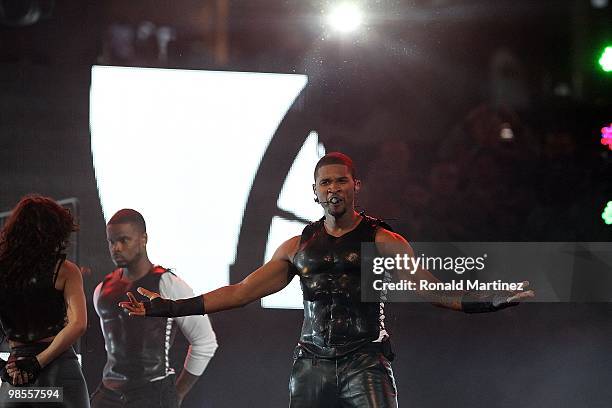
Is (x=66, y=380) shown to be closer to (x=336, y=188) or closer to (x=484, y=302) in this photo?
(x=336, y=188)

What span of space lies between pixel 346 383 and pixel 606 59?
2748 millimetres

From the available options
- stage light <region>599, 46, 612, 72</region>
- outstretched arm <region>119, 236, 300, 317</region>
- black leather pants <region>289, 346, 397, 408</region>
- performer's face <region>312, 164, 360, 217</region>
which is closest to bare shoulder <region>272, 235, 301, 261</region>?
outstretched arm <region>119, 236, 300, 317</region>

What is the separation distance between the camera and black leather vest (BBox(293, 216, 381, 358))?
4348mm

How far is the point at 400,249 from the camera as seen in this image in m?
4.75

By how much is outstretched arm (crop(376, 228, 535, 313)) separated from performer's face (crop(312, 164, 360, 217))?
25 cm

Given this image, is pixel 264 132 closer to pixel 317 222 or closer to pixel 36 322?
pixel 317 222

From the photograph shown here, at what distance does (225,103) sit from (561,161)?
7.06ft

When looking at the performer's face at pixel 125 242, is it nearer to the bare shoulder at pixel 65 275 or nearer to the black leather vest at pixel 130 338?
the black leather vest at pixel 130 338

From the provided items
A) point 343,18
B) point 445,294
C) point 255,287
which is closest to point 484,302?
point 445,294

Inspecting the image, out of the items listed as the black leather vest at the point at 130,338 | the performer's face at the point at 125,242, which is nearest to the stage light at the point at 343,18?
the performer's face at the point at 125,242

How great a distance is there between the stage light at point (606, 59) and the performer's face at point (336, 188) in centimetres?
189

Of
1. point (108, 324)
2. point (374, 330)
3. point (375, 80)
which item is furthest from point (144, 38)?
point (374, 330)

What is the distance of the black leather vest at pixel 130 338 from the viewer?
5.02m

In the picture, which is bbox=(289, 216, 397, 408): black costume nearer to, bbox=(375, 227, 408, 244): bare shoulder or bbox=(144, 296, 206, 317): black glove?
bbox=(375, 227, 408, 244): bare shoulder
